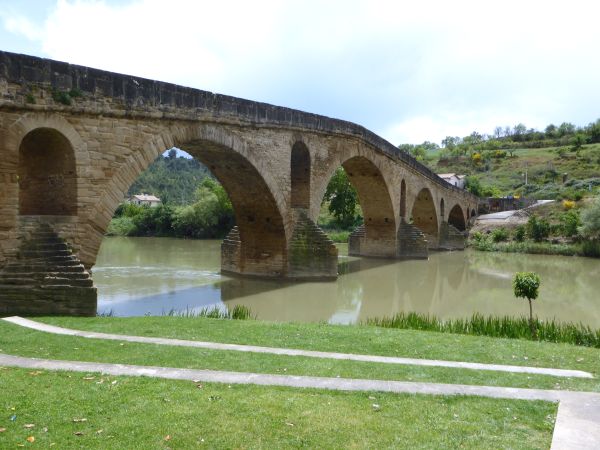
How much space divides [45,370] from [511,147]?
83037mm

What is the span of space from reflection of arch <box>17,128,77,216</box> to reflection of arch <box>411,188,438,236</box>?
25935 mm

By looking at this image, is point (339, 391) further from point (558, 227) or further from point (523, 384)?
point (558, 227)

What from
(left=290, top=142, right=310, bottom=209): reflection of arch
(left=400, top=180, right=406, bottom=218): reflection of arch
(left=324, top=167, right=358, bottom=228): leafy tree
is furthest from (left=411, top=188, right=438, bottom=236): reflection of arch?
(left=290, top=142, right=310, bottom=209): reflection of arch

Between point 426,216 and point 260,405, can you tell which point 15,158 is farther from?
point 426,216

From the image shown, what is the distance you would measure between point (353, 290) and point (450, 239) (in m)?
20.0

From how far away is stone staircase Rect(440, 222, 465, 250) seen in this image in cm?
3606

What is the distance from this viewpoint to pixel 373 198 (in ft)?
90.2

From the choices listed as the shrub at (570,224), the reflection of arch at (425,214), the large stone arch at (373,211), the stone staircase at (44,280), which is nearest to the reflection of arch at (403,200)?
the large stone arch at (373,211)

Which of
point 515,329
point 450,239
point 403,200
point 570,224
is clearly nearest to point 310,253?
point 515,329

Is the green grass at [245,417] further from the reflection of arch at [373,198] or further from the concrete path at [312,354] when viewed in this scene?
the reflection of arch at [373,198]

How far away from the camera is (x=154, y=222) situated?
46.2 metres

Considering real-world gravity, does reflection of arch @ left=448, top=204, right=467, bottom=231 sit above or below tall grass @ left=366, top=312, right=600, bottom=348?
above

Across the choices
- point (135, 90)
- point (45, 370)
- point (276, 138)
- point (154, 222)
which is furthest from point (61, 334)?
point (154, 222)

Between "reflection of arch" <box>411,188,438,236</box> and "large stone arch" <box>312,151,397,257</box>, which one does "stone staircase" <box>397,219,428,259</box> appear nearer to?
"large stone arch" <box>312,151,397,257</box>
